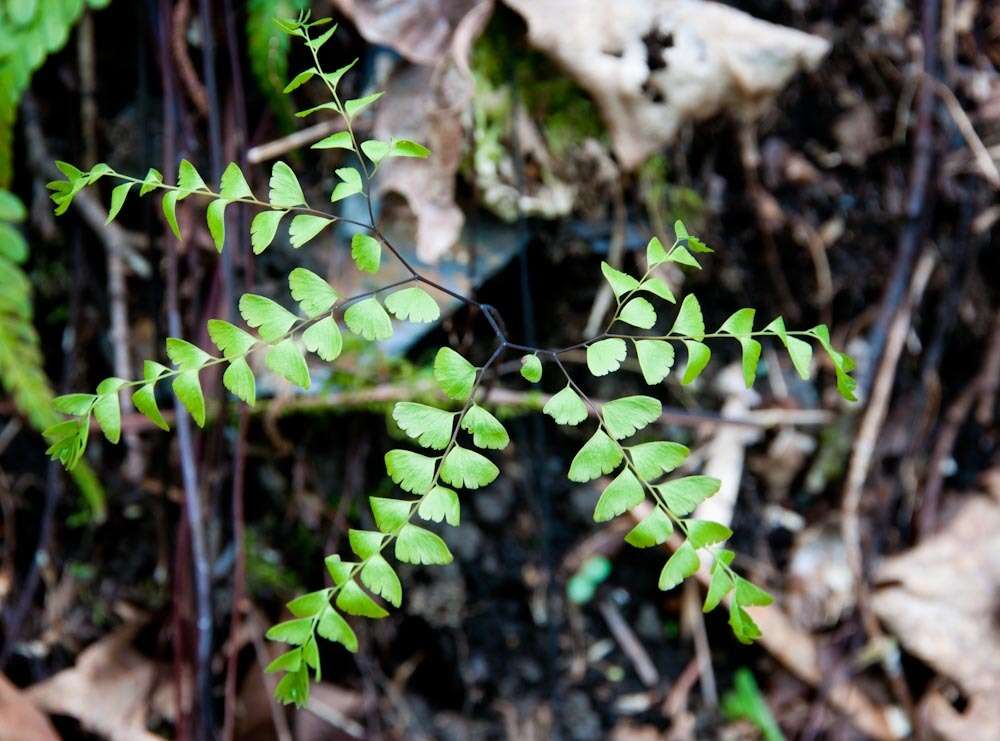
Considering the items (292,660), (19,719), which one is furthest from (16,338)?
(292,660)

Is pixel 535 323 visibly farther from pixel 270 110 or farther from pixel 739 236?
pixel 270 110

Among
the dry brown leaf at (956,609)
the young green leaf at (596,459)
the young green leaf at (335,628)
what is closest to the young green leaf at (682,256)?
the young green leaf at (596,459)

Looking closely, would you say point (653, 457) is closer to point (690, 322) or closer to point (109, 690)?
point (690, 322)

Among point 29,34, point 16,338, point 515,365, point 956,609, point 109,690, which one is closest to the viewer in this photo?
point 29,34

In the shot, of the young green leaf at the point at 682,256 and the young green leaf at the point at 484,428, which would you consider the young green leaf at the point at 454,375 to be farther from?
the young green leaf at the point at 682,256

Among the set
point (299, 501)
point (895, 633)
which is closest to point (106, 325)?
point (299, 501)

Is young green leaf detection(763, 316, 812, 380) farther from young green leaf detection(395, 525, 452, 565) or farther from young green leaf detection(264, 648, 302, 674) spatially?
young green leaf detection(264, 648, 302, 674)

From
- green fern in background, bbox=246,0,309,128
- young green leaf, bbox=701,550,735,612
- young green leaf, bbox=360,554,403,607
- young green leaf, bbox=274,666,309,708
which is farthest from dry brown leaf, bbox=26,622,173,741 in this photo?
young green leaf, bbox=701,550,735,612
